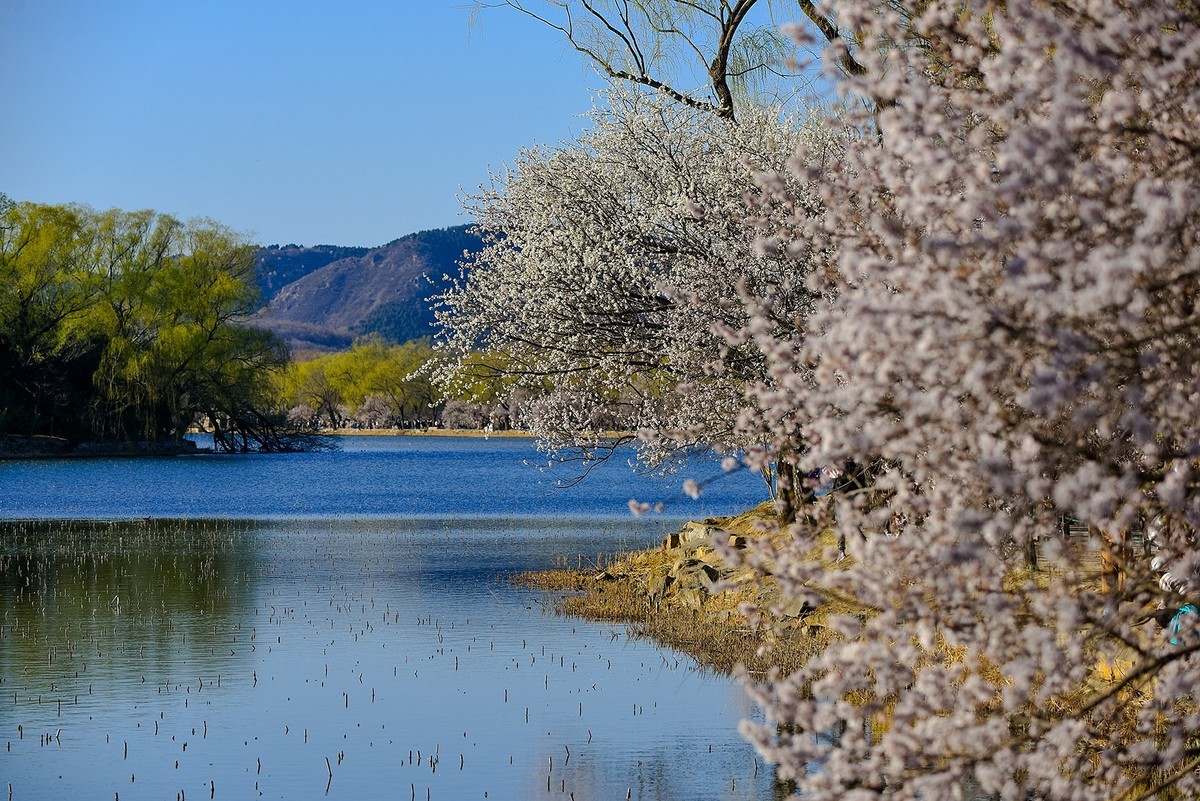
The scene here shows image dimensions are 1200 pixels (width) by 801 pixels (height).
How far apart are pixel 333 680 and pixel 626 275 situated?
8633 mm

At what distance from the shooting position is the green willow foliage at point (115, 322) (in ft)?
266

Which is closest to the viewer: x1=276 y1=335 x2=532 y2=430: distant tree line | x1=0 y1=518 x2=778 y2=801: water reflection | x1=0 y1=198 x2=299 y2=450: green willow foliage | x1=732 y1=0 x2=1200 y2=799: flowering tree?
x1=732 y1=0 x2=1200 y2=799: flowering tree

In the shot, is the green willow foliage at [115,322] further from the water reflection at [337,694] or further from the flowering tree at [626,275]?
the flowering tree at [626,275]

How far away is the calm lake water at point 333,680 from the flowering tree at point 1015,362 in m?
7.00

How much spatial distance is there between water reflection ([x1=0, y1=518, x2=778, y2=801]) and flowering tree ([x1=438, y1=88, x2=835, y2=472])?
12.8ft

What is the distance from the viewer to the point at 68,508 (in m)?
48.7

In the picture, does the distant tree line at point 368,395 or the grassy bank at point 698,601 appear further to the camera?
the distant tree line at point 368,395

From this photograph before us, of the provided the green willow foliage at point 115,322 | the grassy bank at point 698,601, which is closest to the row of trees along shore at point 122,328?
the green willow foliage at point 115,322

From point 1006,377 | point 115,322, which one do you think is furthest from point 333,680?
point 115,322

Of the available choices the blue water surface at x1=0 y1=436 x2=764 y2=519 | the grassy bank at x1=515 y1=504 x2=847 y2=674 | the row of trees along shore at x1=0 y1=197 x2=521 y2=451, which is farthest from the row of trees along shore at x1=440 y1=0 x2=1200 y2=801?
the row of trees along shore at x1=0 y1=197 x2=521 y2=451

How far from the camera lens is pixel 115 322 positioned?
81.8 metres

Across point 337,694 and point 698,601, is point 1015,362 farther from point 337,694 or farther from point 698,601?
point 698,601

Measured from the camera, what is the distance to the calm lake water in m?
13.5

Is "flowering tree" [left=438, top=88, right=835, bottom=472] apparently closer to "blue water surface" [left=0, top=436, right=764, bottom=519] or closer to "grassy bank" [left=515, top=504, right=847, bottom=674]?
"grassy bank" [left=515, top=504, right=847, bottom=674]
